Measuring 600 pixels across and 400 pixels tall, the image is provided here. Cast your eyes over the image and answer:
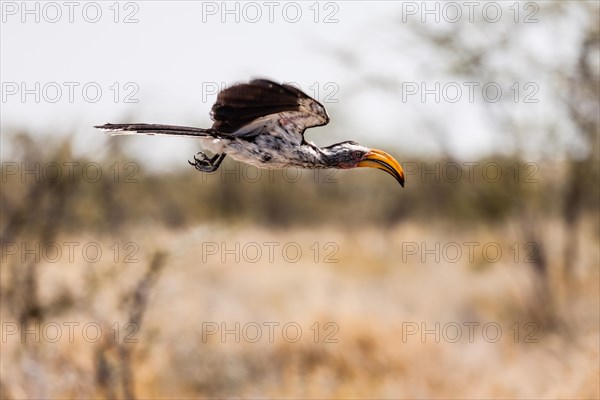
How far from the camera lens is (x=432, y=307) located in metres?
15.5

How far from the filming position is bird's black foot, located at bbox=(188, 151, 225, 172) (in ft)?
9.01

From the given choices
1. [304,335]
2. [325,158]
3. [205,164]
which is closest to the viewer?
[325,158]

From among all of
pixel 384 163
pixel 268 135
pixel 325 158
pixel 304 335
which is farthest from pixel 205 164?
pixel 304 335

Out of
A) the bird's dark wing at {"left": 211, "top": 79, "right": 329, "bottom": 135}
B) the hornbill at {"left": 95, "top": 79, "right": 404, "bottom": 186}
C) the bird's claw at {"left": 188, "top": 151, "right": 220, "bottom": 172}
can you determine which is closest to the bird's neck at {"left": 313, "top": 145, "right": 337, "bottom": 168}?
the hornbill at {"left": 95, "top": 79, "right": 404, "bottom": 186}

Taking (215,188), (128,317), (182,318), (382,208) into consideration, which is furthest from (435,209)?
(128,317)

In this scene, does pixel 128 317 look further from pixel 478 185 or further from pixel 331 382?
pixel 478 185

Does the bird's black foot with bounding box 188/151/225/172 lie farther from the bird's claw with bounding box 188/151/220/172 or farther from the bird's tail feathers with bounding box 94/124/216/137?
the bird's tail feathers with bounding box 94/124/216/137

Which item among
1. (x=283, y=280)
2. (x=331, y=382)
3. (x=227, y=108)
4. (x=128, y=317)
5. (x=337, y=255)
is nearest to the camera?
(x=227, y=108)

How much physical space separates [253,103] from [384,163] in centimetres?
43

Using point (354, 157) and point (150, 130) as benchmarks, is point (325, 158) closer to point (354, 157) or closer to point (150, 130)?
point (354, 157)

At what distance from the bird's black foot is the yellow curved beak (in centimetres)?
46

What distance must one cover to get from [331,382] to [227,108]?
774 centimetres

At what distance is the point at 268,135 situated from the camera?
271cm

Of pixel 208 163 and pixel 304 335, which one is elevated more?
pixel 208 163
